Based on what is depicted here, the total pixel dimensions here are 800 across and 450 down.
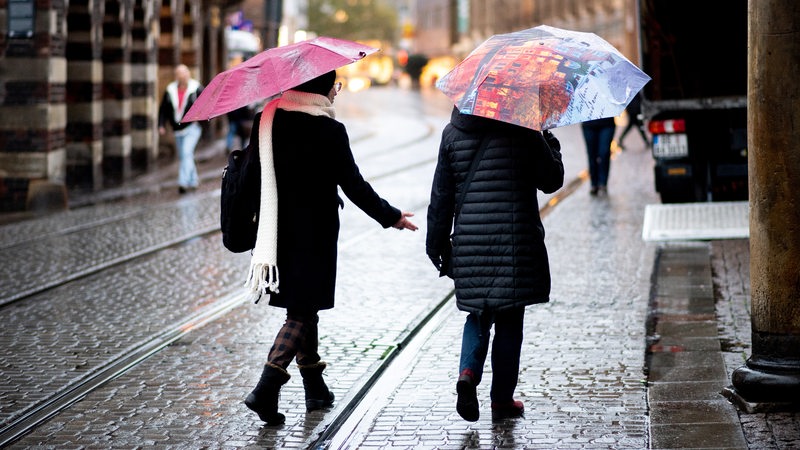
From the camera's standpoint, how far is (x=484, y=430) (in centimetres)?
657

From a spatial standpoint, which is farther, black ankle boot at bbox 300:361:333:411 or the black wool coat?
black ankle boot at bbox 300:361:333:411

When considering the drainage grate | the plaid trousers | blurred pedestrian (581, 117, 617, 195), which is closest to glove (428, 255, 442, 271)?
the plaid trousers

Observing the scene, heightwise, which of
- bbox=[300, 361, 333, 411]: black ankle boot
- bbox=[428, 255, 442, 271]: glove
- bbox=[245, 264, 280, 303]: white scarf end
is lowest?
bbox=[300, 361, 333, 411]: black ankle boot

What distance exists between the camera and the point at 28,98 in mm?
19359

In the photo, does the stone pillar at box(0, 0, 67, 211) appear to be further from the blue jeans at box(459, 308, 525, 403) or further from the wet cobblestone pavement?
the blue jeans at box(459, 308, 525, 403)

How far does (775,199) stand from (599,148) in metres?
11.1

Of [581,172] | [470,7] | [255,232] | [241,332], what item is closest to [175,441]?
[255,232]

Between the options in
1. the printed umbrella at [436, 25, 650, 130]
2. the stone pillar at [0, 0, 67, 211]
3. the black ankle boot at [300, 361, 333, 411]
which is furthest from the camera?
the stone pillar at [0, 0, 67, 211]

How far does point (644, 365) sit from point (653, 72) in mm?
8107

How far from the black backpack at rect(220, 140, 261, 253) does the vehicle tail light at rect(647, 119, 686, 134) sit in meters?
9.39

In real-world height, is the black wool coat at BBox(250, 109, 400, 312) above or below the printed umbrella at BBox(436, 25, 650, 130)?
below

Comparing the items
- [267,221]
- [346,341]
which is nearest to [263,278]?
[267,221]

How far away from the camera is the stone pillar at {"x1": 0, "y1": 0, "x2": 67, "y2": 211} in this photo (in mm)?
19125

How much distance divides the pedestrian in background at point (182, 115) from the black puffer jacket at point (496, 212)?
45.7 ft
